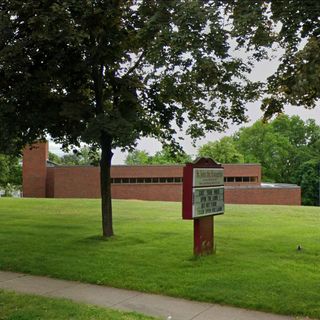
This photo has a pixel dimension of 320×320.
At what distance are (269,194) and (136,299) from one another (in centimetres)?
4580

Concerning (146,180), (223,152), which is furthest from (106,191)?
(223,152)

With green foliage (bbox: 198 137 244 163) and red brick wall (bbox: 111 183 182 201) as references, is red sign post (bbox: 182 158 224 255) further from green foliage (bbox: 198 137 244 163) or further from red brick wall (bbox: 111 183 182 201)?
green foliage (bbox: 198 137 244 163)

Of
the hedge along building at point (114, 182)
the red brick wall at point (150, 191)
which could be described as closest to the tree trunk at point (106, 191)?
the hedge along building at point (114, 182)

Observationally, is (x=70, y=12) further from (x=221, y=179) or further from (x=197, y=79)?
(x=221, y=179)

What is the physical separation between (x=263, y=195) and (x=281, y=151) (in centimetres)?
2931

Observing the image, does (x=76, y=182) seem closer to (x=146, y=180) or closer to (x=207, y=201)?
(x=146, y=180)

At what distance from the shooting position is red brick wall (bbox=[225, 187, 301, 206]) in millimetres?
50625

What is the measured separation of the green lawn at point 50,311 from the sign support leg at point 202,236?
4.03 metres

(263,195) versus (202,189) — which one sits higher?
(202,189)

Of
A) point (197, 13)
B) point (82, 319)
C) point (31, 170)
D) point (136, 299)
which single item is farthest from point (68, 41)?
point (31, 170)

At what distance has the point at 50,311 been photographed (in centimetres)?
673

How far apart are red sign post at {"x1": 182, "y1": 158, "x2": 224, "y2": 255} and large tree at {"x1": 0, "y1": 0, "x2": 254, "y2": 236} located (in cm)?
150

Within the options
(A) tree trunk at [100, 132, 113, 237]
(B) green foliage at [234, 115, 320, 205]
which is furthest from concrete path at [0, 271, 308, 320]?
(B) green foliage at [234, 115, 320, 205]

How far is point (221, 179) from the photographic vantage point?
11.8 meters
